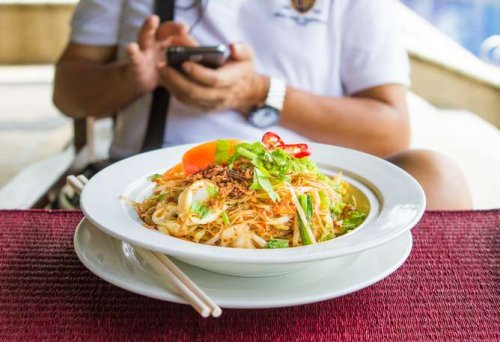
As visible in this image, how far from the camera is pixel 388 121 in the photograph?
4.70ft

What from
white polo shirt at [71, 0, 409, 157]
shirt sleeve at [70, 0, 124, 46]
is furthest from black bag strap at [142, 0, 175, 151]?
shirt sleeve at [70, 0, 124, 46]

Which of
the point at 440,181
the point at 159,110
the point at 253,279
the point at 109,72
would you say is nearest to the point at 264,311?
the point at 253,279

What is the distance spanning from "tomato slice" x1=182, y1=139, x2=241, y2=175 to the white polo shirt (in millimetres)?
624

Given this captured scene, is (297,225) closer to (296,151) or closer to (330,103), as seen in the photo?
(296,151)

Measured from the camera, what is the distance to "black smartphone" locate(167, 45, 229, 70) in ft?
4.09

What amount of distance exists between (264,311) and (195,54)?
75cm

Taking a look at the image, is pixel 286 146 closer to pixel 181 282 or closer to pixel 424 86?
pixel 181 282

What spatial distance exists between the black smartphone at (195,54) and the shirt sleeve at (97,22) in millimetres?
292

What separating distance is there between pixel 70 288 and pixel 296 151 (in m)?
0.30

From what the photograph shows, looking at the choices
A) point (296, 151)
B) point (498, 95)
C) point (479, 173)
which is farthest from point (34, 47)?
point (296, 151)

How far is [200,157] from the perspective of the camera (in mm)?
752

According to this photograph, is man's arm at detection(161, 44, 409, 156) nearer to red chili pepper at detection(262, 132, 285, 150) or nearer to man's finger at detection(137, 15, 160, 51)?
man's finger at detection(137, 15, 160, 51)

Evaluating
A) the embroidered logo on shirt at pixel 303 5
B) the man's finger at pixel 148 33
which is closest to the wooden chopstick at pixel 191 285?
the man's finger at pixel 148 33

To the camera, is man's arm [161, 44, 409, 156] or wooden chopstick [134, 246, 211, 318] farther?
man's arm [161, 44, 409, 156]
